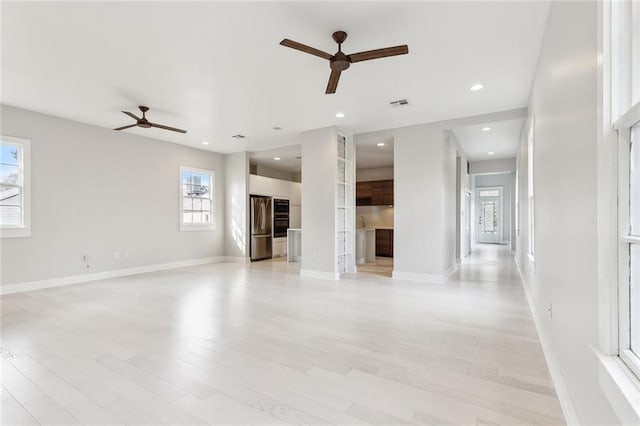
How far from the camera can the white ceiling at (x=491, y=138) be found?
5624 mm

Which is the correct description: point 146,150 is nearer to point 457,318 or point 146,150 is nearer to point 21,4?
point 21,4

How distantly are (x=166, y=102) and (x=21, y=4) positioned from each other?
6.95 feet

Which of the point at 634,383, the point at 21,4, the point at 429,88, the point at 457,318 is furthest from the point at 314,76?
the point at 634,383

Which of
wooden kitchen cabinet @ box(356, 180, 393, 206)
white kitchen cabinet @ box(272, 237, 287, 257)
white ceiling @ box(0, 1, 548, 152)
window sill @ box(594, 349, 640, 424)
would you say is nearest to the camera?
window sill @ box(594, 349, 640, 424)

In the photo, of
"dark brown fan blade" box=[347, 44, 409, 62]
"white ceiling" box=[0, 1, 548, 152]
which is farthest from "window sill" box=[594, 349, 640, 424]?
"white ceiling" box=[0, 1, 548, 152]

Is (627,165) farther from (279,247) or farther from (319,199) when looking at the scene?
(279,247)

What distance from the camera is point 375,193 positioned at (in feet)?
32.3

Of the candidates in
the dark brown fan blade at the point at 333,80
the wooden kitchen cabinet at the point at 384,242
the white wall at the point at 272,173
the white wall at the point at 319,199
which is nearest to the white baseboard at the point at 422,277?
the white wall at the point at 319,199

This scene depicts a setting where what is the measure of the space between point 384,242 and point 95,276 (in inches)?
280

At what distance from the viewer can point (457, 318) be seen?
351 centimetres

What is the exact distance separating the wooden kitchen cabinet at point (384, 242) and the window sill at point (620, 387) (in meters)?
8.09

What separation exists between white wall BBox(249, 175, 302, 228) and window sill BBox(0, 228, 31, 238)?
4409 mm

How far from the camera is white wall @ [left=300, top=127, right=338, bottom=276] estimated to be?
6.00m

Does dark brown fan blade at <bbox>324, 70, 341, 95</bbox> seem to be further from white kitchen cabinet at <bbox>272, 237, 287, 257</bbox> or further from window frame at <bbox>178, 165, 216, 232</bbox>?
white kitchen cabinet at <bbox>272, 237, 287, 257</bbox>
